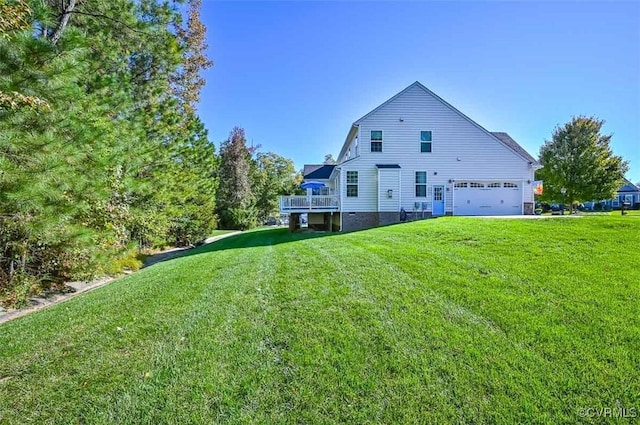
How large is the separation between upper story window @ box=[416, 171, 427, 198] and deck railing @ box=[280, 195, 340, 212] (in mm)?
4678

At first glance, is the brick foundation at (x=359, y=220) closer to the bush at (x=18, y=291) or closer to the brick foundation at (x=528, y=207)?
the brick foundation at (x=528, y=207)

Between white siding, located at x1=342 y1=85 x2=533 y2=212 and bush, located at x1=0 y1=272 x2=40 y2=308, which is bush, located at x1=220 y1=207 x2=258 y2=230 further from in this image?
bush, located at x1=0 y1=272 x2=40 y2=308

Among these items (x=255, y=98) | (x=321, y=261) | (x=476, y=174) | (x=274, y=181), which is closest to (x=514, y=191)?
(x=476, y=174)

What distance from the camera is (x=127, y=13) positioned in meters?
7.06

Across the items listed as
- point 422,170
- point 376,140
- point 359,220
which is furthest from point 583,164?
point 359,220

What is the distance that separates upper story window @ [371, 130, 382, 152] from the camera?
727 inches

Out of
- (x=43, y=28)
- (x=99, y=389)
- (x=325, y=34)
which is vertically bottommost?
(x=99, y=389)

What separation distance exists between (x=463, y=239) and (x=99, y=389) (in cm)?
782

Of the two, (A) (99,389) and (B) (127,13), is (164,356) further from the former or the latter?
(B) (127,13)

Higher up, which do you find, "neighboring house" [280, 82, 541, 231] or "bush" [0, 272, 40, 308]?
"neighboring house" [280, 82, 541, 231]

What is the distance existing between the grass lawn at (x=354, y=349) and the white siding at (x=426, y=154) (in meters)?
12.8

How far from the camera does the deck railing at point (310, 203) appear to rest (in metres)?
18.3

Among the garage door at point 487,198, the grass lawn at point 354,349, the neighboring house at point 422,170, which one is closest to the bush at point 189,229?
the neighboring house at point 422,170

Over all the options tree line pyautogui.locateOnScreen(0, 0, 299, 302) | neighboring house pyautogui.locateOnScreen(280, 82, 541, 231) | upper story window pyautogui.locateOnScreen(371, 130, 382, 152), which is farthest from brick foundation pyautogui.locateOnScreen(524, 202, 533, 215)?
tree line pyautogui.locateOnScreen(0, 0, 299, 302)
